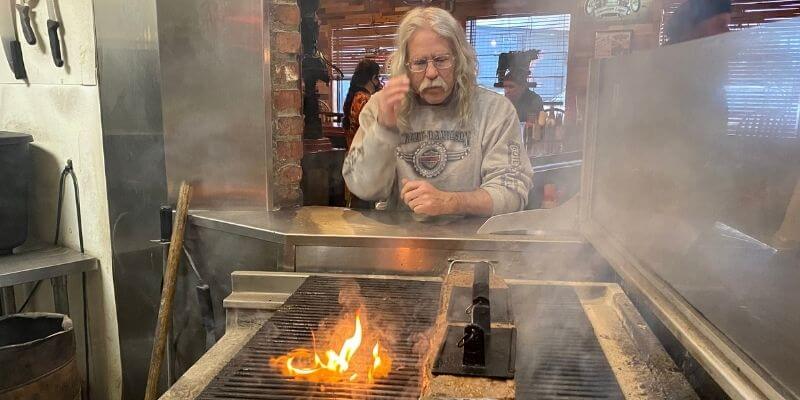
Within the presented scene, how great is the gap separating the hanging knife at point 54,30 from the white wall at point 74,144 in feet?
0.09

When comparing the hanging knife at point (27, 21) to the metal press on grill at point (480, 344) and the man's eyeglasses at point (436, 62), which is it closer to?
the man's eyeglasses at point (436, 62)

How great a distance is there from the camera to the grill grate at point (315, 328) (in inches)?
36.2

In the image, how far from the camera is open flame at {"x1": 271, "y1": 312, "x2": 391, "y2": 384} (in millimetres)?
972

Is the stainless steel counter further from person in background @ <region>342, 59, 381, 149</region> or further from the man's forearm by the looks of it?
person in background @ <region>342, 59, 381, 149</region>

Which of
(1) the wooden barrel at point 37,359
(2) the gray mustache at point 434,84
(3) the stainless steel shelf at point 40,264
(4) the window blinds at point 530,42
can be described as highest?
(4) the window blinds at point 530,42

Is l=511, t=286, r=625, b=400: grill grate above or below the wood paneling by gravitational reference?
below

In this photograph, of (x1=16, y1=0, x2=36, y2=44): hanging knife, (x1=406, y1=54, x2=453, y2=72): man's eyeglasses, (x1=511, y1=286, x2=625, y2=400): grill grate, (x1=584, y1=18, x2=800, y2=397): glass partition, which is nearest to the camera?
(x1=584, y1=18, x2=800, y2=397): glass partition

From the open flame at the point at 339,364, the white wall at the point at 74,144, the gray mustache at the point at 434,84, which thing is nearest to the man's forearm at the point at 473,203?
the gray mustache at the point at 434,84

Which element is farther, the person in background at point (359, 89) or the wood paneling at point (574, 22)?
the person in background at point (359, 89)

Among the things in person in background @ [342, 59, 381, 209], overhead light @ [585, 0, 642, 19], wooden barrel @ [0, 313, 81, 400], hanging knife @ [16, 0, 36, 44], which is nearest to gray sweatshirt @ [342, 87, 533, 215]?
overhead light @ [585, 0, 642, 19]

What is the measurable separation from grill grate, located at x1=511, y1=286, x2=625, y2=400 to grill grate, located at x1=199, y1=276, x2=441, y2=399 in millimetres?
195


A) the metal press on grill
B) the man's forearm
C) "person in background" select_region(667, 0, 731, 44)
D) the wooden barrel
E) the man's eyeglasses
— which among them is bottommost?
the wooden barrel

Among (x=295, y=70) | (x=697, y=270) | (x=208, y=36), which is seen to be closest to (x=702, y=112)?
(x=697, y=270)

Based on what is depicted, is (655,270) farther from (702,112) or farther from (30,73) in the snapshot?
(30,73)
